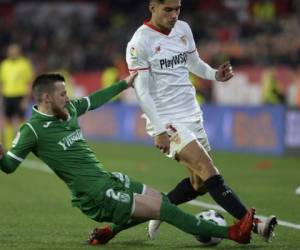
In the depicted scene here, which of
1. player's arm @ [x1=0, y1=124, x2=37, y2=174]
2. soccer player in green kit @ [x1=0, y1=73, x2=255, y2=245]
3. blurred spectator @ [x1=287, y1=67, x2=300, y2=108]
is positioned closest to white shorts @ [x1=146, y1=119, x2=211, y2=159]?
soccer player in green kit @ [x1=0, y1=73, x2=255, y2=245]

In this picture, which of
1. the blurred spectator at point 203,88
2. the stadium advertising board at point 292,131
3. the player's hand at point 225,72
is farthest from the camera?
the blurred spectator at point 203,88

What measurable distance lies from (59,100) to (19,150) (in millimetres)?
492

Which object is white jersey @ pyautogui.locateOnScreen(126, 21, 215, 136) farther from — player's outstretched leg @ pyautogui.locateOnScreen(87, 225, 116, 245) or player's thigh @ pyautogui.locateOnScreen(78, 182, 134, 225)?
player's outstretched leg @ pyautogui.locateOnScreen(87, 225, 116, 245)

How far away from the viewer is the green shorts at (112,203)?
7.05 metres

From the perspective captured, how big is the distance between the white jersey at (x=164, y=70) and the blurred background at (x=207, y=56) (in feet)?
34.3

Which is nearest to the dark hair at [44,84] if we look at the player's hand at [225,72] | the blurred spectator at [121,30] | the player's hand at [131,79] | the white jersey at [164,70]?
the player's hand at [131,79]

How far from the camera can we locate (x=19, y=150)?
22.7 feet

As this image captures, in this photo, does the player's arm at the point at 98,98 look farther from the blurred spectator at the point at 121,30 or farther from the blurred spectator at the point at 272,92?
the blurred spectator at the point at 121,30

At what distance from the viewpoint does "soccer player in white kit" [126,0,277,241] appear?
24.6 feet

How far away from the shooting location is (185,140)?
7621mm

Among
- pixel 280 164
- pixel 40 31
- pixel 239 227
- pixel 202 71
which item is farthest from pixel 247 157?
pixel 40 31

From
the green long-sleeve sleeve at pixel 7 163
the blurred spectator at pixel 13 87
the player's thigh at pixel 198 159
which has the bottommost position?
the blurred spectator at pixel 13 87

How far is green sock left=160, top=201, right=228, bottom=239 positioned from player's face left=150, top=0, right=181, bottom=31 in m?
1.62

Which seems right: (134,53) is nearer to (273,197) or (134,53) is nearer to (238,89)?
(273,197)
